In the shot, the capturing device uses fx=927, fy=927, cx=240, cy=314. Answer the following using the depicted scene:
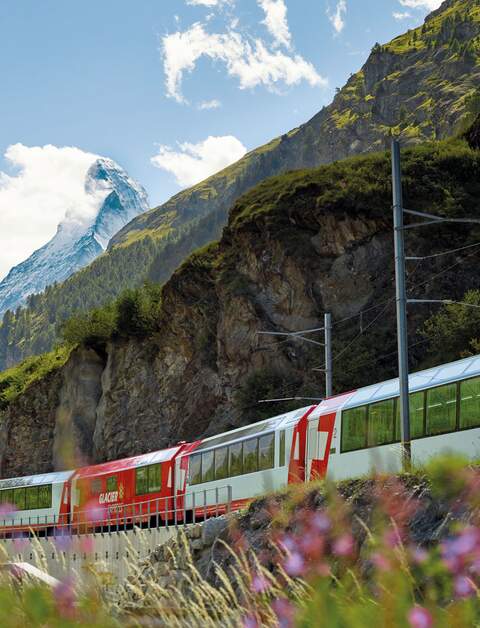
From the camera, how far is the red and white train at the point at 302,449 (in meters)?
20.6

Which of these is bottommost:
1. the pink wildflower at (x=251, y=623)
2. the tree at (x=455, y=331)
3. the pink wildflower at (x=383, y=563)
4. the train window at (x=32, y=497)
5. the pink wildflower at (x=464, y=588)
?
the pink wildflower at (x=251, y=623)

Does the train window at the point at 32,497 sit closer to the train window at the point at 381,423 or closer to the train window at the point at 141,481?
the train window at the point at 141,481

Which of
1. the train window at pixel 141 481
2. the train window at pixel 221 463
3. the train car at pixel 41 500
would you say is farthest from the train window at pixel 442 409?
the train car at pixel 41 500

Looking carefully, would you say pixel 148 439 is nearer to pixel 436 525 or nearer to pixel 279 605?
pixel 436 525

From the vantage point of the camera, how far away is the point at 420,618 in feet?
13.0

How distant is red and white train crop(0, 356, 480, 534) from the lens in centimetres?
2059

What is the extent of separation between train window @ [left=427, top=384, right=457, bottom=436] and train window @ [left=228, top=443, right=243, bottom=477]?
958 centimetres

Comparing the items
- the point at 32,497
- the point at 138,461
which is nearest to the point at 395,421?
the point at 138,461

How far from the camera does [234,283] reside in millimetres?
53438

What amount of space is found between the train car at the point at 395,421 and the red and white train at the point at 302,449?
0.02m

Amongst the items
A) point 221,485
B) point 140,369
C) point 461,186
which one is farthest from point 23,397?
point 221,485

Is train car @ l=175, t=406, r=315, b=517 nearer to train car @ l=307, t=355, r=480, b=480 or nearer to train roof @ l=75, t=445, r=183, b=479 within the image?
train car @ l=307, t=355, r=480, b=480

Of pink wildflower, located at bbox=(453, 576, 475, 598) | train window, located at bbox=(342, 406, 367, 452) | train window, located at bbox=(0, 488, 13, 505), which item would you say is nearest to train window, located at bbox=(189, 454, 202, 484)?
train window, located at bbox=(342, 406, 367, 452)

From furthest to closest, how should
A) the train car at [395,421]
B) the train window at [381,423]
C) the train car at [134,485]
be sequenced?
the train car at [134,485]
the train window at [381,423]
the train car at [395,421]
